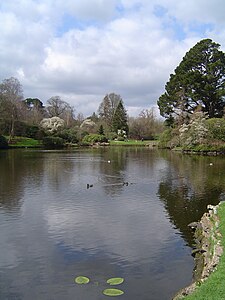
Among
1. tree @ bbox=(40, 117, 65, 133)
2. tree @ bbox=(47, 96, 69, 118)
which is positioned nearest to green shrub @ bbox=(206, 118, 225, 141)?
tree @ bbox=(40, 117, 65, 133)

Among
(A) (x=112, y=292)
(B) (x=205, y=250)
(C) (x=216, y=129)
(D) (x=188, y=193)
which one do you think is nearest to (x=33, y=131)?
(C) (x=216, y=129)

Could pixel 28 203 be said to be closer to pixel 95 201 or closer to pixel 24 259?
pixel 95 201

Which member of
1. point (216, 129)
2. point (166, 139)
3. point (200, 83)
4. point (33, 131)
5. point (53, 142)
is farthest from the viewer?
point (33, 131)

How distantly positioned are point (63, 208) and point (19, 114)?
50.2 metres

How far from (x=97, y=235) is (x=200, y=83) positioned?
5100cm

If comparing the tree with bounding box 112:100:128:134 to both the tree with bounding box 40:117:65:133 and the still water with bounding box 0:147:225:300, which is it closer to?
the tree with bounding box 40:117:65:133

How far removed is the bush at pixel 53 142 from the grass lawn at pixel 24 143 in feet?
4.81

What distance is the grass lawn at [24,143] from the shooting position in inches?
2527

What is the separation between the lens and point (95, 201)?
58.8 ft

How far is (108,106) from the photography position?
96938 millimetres

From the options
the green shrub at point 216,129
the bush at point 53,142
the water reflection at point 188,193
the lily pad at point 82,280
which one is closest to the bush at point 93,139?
the bush at point 53,142

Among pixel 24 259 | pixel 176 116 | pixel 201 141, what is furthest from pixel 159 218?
pixel 176 116

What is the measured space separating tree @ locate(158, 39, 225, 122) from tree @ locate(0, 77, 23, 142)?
97.5 ft

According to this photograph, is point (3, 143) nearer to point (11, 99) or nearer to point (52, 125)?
point (11, 99)
